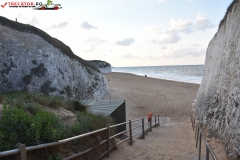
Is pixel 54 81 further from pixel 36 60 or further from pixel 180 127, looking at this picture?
pixel 180 127

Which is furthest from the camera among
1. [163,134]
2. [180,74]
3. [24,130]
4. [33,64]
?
[180,74]

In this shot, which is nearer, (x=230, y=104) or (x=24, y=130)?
(x=24, y=130)

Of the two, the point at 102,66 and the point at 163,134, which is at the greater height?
the point at 102,66

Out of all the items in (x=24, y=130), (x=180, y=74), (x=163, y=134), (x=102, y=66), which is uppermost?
(x=102, y=66)

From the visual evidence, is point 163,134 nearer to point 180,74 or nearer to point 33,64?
point 33,64

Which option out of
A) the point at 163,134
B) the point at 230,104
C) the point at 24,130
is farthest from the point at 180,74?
the point at 24,130

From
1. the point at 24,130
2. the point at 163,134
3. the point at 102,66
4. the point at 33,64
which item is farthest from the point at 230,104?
the point at 102,66

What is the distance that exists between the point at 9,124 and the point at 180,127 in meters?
12.2

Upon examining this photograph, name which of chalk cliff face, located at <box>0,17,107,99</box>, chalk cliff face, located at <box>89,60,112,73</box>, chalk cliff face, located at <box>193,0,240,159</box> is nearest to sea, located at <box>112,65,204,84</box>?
chalk cliff face, located at <box>89,60,112,73</box>

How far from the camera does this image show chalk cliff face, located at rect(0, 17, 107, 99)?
511 inches

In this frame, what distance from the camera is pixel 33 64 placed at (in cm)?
1404

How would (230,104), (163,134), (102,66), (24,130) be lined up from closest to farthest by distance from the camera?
(24,130) < (230,104) < (163,134) < (102,66)

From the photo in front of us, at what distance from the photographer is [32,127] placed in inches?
154

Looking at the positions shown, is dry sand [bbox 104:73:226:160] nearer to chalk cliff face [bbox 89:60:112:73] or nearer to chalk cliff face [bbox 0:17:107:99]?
chalk cliff face [bbox 0:17:107:99]
